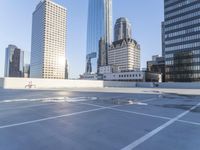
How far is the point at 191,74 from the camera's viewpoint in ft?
293

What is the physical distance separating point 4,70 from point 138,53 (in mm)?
146761

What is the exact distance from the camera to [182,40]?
299 ft

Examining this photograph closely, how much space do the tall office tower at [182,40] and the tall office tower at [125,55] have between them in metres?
58.8

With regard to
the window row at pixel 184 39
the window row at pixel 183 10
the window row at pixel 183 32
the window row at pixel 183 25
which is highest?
the window row at pixel 183 10

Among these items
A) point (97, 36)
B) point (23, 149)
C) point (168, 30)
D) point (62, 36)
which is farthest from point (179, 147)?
point (97, 36)

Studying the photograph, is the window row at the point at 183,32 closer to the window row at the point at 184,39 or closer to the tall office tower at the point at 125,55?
the window row at the point at 184,39

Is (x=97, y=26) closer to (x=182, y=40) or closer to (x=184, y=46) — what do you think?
(x=182, y=40)

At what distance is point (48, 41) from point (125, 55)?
227 feet

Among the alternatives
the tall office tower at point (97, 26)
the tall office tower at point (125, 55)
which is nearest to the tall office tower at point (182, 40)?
the tall office tower at point (125, 55)

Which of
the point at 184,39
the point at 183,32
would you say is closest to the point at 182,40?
the point at 184,39

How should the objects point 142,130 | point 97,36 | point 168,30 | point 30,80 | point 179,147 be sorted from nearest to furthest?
point 179,147 < point 142,130 < point 30,80 < point 168,30 < point 97,36

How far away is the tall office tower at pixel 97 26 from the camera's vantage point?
188375 millimetres

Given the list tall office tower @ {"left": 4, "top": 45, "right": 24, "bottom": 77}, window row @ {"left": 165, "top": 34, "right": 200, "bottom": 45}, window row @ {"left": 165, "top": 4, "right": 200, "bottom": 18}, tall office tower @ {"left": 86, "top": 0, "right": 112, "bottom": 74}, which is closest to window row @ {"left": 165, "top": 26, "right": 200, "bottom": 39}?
window row @ {"left": 165, "top": 34, "right": 200, "bottom": 45}

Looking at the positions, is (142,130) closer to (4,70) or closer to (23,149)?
(23,149)
